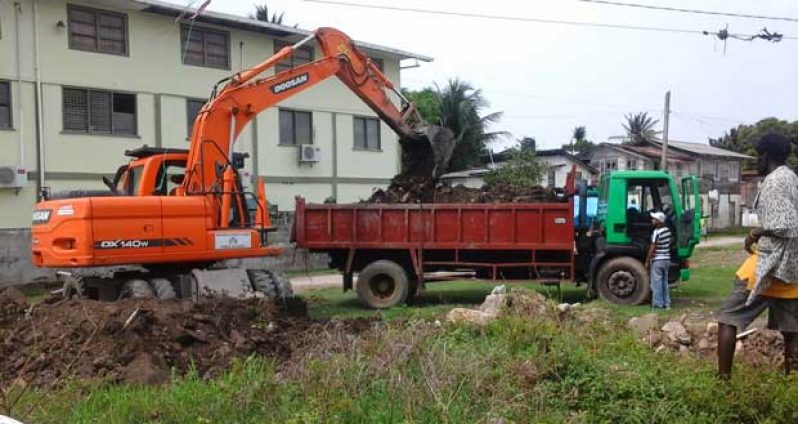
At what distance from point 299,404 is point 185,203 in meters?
6.37

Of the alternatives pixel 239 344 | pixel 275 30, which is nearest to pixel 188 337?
pixel 239 344

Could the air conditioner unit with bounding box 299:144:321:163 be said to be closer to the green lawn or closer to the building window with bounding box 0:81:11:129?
the green lawn

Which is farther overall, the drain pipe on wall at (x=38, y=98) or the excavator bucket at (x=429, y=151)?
the drain pipe on wall at (x=38, y=98)

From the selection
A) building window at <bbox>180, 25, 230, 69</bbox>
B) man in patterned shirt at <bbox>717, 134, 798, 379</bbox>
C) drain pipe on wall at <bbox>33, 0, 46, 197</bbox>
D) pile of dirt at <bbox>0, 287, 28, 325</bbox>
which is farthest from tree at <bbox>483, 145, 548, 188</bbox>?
man in patterned shirt at <bbox>717, 134, 798, 379</bbox>

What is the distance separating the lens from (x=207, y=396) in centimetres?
504

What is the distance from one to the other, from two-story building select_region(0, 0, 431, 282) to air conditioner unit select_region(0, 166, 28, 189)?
0.08ft

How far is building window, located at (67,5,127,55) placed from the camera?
20.2 metres

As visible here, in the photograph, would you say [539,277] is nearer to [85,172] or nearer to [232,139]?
[232,139]

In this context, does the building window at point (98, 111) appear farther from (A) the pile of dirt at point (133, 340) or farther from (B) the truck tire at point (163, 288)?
(A) the pile of dirt at point (133, 340)

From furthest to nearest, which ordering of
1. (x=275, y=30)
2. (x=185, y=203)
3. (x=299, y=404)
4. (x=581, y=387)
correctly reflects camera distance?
(x=275, y=30) < (x=185, y=203) < (x=581, y=387) < (x=299, y=404)

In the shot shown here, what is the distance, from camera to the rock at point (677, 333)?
7.68 m

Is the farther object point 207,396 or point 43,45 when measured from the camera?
point 43,45

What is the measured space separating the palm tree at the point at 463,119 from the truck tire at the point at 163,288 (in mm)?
30690

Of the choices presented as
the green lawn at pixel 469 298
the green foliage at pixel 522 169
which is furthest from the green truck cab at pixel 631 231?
the green foliage at pixel 522 169
